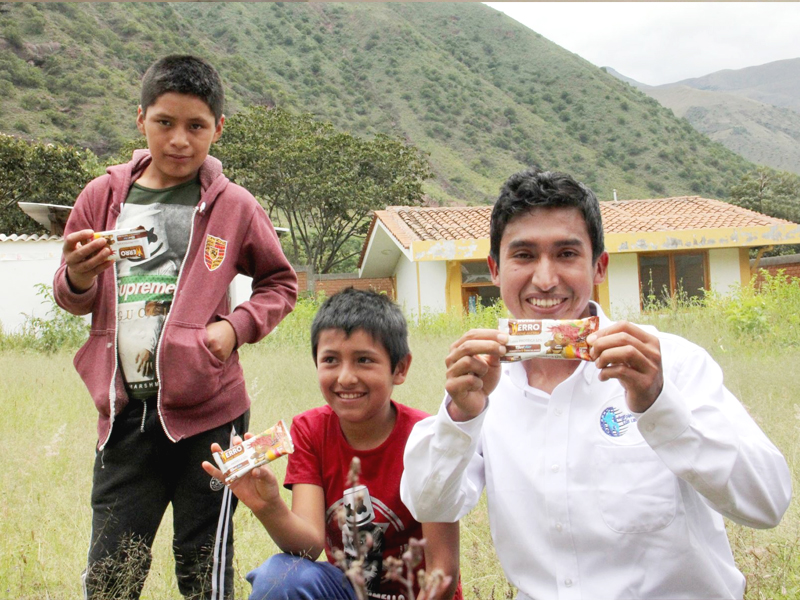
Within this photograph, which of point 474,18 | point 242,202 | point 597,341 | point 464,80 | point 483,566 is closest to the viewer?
point 597,341

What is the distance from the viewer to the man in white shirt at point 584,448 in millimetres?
1487

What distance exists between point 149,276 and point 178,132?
0.45m

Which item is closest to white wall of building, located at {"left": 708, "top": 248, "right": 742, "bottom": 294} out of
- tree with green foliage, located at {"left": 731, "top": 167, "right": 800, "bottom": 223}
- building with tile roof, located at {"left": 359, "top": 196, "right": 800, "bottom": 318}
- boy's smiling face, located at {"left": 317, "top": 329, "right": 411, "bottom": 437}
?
building with tile roof, located at {"left": 359, "top": 196, "right": 800, "bottom": 318}

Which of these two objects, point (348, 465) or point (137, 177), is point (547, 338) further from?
point (137, 177)

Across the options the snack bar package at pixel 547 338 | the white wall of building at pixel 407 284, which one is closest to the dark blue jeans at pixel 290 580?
the snack bar package at pixel 547 338

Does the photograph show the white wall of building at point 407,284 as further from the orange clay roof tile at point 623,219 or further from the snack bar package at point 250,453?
the snack bar package at point 250,453

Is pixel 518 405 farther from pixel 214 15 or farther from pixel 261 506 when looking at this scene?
pixel 214 15

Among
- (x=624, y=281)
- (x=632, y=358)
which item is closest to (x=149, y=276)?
(x=632, y=358)

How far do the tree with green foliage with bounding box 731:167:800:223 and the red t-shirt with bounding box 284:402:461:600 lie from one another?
37.2 meters

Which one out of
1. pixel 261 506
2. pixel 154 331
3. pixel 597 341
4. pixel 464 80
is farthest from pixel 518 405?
pixel 464 80

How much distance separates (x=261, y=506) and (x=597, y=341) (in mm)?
958

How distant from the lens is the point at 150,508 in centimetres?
219

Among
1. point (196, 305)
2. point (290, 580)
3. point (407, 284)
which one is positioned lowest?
point (290, 580)

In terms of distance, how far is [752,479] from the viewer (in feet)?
4.95
